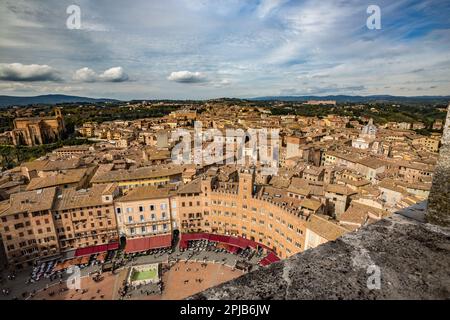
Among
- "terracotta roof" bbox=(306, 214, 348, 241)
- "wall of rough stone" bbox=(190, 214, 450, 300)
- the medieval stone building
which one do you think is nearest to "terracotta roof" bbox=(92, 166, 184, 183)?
"terracotta roof" bbox=(306, 214, 348, 241)

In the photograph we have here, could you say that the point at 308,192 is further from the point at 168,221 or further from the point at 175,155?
the point at 175,155

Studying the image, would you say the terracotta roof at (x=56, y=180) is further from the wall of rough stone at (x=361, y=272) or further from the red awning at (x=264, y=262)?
the wall of rough stone at (x=361, y=272)

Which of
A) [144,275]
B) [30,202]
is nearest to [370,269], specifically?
[144,275]

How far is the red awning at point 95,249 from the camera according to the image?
3486 cm

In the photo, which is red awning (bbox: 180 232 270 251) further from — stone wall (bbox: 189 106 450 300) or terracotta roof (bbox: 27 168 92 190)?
stone wall (bbox: 189 106 450 300)

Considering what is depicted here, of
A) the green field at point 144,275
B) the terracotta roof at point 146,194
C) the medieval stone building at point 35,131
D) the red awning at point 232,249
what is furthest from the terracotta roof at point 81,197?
the medieval stone building at point 35,131

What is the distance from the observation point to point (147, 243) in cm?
3622

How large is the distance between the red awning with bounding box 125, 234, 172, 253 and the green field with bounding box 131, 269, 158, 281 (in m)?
4.16

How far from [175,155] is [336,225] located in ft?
133

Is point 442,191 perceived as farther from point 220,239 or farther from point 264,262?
point 220,239

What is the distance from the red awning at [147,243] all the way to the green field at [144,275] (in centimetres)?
416

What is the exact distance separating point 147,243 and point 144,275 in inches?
222

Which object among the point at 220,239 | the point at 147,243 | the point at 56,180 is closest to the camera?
the point at 147,243

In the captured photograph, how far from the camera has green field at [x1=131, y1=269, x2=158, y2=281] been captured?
30469mm
